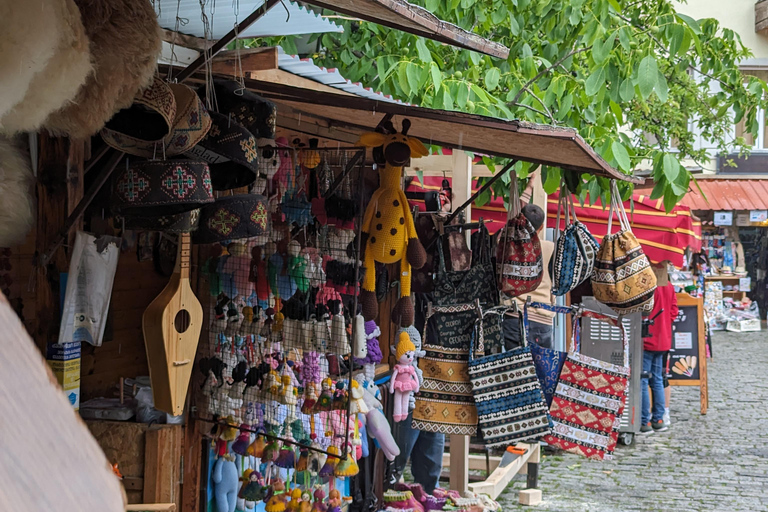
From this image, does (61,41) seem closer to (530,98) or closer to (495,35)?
(530,98)

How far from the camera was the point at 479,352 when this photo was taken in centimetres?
419

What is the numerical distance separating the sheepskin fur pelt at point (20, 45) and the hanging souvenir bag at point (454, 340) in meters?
3.41

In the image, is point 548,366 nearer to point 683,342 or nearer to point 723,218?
point 683,342

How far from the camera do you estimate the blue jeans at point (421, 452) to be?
18.6 ft

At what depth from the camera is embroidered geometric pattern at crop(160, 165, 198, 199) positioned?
1975 millimetres

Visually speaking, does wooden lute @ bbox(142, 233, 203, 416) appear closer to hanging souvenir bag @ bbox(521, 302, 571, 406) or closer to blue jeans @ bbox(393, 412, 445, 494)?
hanging souvenir bag @ bbox(521, 302, 571, 406)

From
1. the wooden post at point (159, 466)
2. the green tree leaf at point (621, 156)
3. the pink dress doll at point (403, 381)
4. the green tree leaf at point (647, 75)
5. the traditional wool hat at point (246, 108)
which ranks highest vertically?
the green tree leaf at point (647, 75)

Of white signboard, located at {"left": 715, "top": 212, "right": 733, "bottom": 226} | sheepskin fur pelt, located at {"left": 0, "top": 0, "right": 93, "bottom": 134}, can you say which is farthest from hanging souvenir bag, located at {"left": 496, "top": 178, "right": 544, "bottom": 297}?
white signboard, located at {"left": 715, "top": 212, "right": 733, "bottom": 226}

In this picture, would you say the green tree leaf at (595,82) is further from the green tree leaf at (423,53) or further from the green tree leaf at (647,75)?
the green tree leaf at (423,53)

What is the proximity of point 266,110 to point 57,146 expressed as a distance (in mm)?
814

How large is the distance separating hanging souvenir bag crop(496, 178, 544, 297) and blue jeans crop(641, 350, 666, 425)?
4.68 metres

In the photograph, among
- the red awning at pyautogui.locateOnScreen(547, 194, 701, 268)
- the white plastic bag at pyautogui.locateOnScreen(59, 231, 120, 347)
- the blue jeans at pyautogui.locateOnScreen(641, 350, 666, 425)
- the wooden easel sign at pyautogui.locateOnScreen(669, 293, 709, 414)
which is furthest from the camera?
the wooden easel sign at pyautogui.locateOnScreen(669, 293, 709, 414)

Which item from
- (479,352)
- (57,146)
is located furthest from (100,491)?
(479,352)

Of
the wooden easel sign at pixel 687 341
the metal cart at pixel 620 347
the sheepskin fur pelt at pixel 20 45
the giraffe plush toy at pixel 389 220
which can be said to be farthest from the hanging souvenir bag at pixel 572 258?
the wooden easel sign at pixel 687 341
